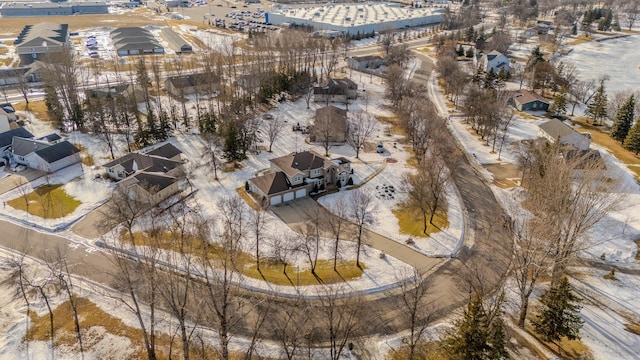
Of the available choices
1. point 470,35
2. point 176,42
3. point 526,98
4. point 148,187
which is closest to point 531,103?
point 526,98

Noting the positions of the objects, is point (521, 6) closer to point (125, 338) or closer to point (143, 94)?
point (143, 94)

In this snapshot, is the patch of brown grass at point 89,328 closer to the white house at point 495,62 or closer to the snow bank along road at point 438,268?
the snow bank along road at point 438,268

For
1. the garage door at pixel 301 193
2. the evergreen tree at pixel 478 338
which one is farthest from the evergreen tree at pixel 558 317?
the garage door at pixel 301 193

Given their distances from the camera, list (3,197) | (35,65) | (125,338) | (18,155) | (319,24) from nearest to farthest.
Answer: (125,338), (3,197), (18,155), (35,65), (319,24)

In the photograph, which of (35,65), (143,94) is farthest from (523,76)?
(35,65)

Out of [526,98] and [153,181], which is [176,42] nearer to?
[153,181]

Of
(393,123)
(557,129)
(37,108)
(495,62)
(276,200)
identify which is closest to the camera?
(276,200)
